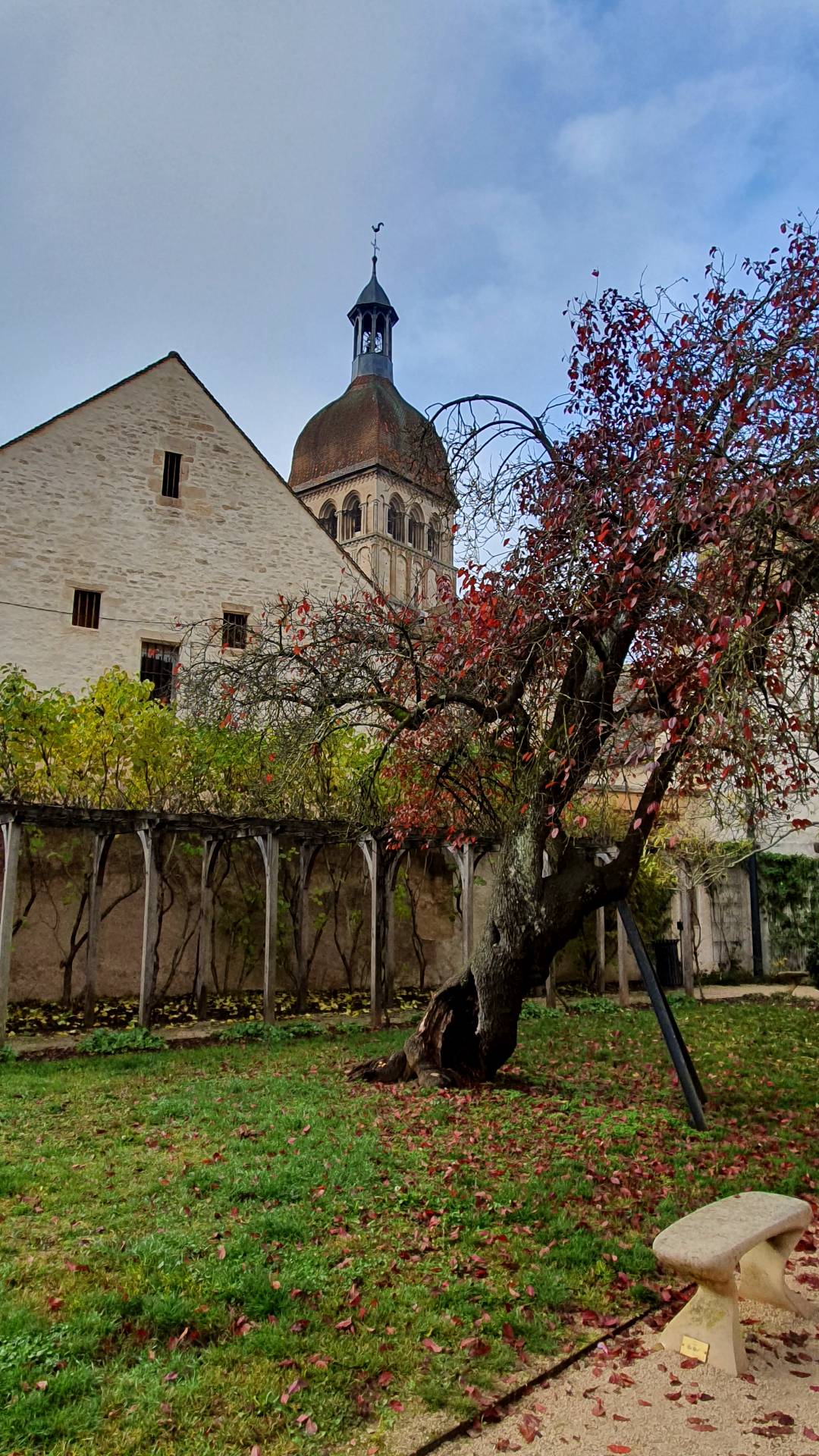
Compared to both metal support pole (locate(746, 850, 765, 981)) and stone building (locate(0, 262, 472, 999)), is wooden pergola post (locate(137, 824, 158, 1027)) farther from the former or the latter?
metal support pole (locate(746, 850, 765, 981))

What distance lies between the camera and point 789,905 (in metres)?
17.2

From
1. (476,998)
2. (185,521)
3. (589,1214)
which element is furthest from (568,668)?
(185,521)

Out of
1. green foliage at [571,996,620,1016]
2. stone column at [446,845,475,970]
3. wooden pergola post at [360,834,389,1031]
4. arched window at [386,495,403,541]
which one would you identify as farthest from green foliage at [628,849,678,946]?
arched window at [386,495,403,541]

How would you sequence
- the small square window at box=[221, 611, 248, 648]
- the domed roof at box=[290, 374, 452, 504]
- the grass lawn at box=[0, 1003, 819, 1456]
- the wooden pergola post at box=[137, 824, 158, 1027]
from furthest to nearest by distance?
1. the domed roof at box=[290, 374, 452, 504]
2. the small square window at box=[221, 611, 248, 648]
3. the wooden pergola post at box=[137, 824, 158, 1027]
4. the grass lawn at box=[0, 1003, 819, 1456]

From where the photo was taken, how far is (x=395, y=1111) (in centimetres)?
629

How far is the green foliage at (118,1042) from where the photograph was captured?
8812mm

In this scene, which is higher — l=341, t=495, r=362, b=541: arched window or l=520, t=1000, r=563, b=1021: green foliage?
l=341, t=495, r=362, b=541: arched window

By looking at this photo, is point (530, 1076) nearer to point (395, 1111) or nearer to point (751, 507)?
point (395, 1111)

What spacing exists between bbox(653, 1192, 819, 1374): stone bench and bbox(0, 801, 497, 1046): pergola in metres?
5.90

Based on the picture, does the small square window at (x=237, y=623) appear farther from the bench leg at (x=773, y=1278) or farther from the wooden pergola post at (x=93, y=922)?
the bench leg at (x=773, y=1278)

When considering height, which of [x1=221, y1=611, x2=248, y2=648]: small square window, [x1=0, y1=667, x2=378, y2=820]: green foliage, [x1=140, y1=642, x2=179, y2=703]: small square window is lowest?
[x1=0, y1=667, x2=378, y2=820]: green foliage

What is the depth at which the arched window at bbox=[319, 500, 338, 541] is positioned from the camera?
145 feet

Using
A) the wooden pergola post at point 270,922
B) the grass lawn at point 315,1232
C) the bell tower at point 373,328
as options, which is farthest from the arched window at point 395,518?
the grass lawn at point 315,1232

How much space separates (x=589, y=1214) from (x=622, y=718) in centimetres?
282
